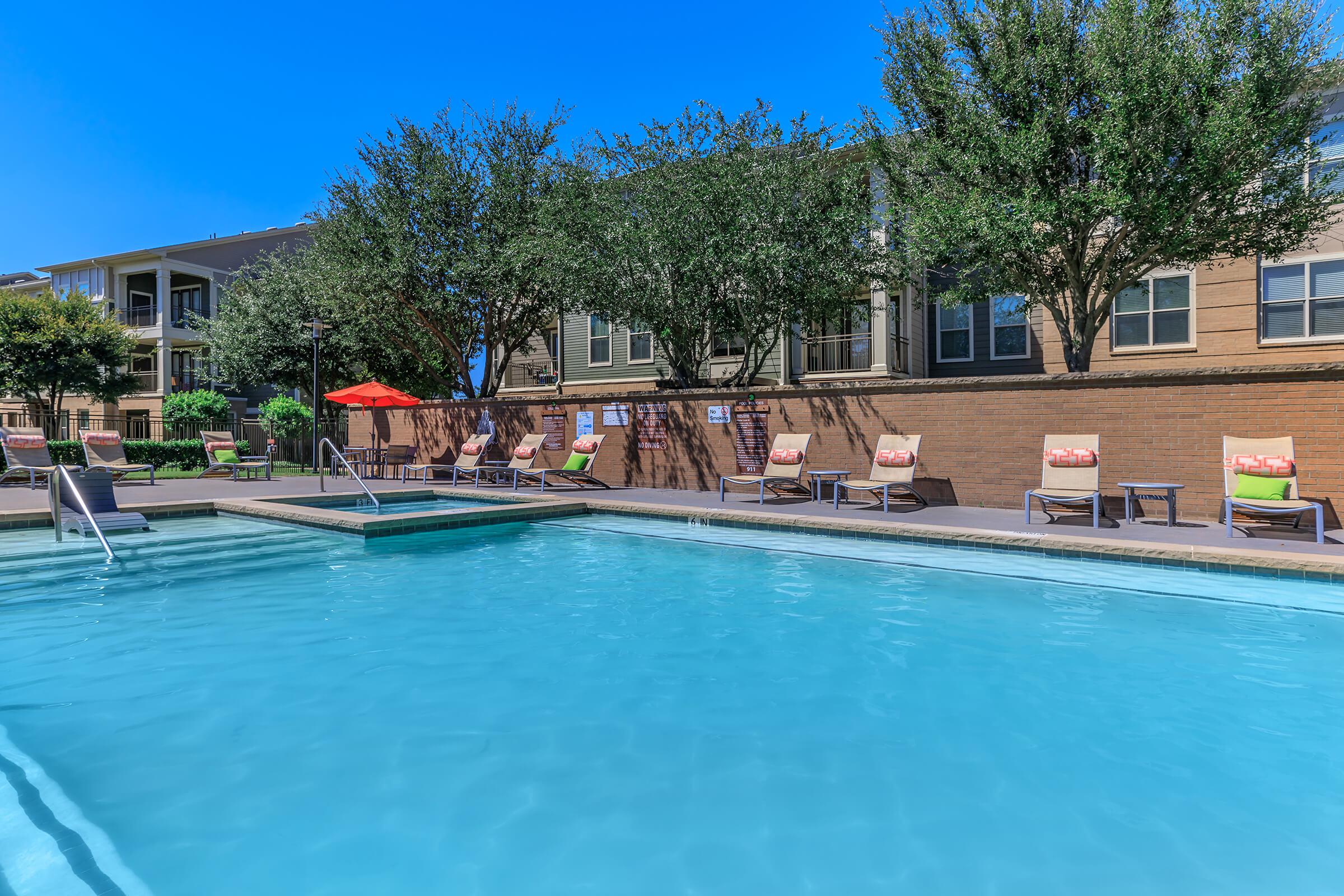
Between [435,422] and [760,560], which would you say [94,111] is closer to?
[435,422]

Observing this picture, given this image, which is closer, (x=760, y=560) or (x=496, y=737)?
(x=496, y=737)

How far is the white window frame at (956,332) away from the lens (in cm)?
1816

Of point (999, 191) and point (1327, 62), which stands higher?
point (1327, 62)

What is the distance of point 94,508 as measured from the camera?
8750mm

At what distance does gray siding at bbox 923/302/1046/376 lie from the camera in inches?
678

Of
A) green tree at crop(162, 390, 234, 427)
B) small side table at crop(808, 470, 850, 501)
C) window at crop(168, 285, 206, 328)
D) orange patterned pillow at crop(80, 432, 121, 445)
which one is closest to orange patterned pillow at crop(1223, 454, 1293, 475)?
small side table at crop(808, 470, 850, 501)

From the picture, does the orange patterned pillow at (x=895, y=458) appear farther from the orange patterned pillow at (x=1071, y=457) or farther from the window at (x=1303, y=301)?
the window at (x=1303, y=301)

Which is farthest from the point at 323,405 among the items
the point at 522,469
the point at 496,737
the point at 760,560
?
the point at 496,737

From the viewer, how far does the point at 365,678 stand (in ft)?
14.1

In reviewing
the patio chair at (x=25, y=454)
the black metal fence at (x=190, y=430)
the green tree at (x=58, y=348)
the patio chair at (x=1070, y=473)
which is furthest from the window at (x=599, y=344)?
the green tree at (x=58, y=348)

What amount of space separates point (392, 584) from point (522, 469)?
7599 millimetres

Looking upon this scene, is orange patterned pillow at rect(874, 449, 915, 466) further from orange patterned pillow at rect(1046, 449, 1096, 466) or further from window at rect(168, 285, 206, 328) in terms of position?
window at rect(168, 285, 206, 328)

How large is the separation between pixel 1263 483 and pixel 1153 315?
30.7 ft

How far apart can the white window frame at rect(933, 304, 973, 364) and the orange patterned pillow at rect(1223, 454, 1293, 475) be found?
9925 mm
